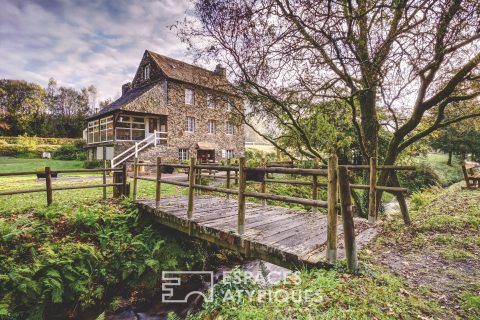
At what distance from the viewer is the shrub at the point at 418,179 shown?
18.9m

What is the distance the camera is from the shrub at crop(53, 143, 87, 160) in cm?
2888

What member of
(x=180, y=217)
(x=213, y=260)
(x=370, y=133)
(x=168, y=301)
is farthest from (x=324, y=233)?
(x=370, y=133)

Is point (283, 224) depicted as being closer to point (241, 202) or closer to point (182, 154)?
point (241, 202)

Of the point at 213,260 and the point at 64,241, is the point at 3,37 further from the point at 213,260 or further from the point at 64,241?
the point at 213,260

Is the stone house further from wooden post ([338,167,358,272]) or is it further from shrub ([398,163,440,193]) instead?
wooden post ([338,167,358,272])

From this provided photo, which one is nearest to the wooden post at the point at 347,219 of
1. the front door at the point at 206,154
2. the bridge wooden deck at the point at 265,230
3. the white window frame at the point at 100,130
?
the bridge wooden deck at the point at 265,230

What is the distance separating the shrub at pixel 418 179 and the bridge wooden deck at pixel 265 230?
1665cm

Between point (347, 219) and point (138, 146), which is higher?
point (138, 146)

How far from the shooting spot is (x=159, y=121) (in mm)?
25516

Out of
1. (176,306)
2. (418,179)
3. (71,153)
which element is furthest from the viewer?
(71,153)

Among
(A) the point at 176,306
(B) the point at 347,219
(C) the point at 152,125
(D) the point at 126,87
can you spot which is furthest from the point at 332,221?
(D) the point at 126,87

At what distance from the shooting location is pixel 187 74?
1054 inches

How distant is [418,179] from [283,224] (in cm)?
1927

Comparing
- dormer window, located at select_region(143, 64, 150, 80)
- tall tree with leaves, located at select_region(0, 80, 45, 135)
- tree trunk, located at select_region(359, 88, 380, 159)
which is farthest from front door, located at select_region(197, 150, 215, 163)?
tall tree with leaves, located at select_region(0, 80, 45, 135)
